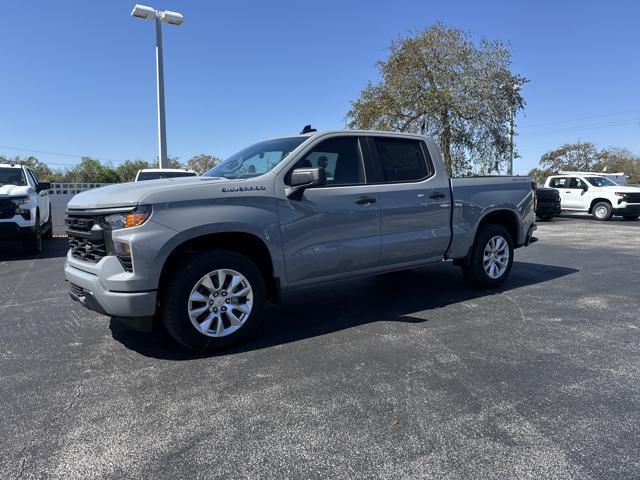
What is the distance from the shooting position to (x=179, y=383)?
11.3ft


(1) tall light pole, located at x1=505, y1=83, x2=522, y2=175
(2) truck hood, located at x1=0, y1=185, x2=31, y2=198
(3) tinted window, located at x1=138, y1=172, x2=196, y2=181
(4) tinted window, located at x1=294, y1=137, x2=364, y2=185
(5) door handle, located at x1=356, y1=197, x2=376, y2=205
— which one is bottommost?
(5) door handle, located at x1=356, y1=197, x2=376, y2=205

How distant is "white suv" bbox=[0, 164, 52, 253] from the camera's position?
874cm

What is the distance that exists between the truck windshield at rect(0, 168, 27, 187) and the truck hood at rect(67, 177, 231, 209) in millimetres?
7101

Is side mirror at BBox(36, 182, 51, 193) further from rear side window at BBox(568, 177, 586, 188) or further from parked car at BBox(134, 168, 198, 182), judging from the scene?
rear side window at BBox(568, 177, 586, 188)

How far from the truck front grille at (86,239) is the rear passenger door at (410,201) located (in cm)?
272

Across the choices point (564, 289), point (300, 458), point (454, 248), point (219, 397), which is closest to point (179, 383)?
point (219, 397)

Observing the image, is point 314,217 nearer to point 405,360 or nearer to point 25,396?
point 405,360

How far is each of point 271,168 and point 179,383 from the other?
2.09 metres

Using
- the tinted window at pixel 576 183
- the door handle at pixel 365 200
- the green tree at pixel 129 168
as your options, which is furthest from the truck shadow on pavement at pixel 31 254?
the green tree at pixel 129 168

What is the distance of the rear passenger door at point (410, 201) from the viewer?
5.08 meters

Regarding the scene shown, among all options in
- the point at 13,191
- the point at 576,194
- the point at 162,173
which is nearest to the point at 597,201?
the point at 576,194

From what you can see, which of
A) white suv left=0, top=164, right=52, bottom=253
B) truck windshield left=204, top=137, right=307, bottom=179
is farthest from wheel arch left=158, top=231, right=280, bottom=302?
white suv left=0, top=164, right=52, bottom=253

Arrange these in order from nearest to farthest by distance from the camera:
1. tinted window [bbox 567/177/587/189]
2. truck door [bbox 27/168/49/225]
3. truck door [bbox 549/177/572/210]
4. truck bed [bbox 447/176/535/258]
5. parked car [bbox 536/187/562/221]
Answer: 1. truck bed [bbox 447/176/535/258]
2. truck door [bbox 27/168/49/225]
3. parked car [bbox 536/187/562/221]
4. tinted window [bbox 567/177/587/189]
5. truck door [bbox 549/177/572/210]

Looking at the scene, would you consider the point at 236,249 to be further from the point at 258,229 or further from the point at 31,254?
the point at 31,254
